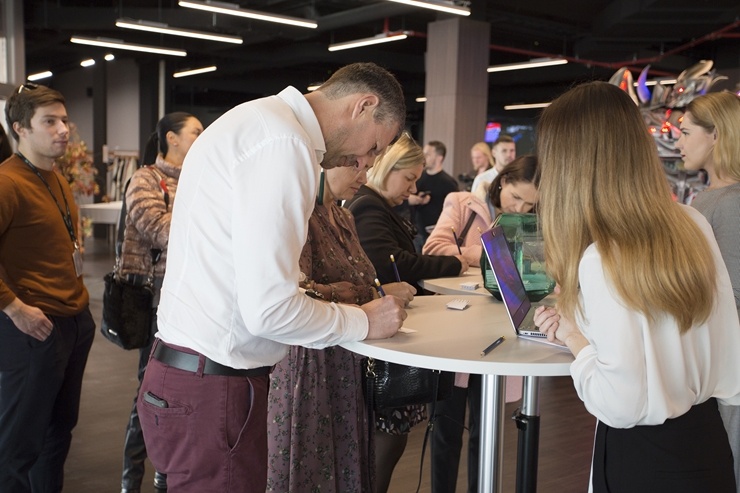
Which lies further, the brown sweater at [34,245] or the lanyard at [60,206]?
the lanyard at [60,206]

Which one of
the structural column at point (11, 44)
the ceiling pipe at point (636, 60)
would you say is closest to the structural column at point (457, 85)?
the ceiling pipe at point (636, 60)

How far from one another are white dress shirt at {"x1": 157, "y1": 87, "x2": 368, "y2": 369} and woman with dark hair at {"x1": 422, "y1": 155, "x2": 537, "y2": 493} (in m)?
1.16

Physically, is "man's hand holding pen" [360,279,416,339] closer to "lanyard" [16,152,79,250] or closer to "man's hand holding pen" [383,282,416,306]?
"man's hand holding pen" [383,282,416,306]

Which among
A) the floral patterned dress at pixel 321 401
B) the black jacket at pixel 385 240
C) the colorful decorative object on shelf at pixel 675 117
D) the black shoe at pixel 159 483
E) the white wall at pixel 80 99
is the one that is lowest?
the black shoe at pixel 159 483

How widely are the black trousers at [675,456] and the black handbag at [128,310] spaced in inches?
85.6

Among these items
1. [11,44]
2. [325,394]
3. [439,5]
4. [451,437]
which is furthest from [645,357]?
[439,5]

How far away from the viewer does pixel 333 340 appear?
166cm

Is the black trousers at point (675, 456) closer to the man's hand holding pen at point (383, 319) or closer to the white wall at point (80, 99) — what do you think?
the man's hand holding pen at point (383, 319)

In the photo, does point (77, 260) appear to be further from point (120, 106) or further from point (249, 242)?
point (120, 106)

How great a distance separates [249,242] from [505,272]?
0.72 meters

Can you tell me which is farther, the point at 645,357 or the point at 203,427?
the point at 203,427

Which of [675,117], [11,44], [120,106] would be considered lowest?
[675,117]

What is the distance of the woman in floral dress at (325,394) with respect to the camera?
2230mm

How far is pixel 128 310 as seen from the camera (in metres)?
3.16
